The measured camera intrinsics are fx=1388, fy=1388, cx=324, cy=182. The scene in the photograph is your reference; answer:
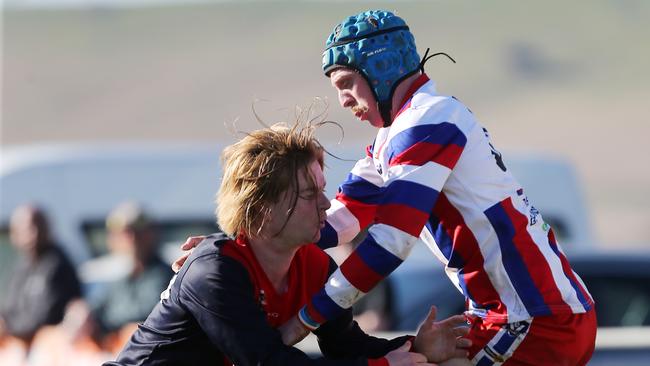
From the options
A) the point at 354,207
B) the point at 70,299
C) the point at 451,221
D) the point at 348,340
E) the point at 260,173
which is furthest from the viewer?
the point at 70,299

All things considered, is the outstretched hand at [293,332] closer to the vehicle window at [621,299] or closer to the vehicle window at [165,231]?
the vehicle window at [621,299]

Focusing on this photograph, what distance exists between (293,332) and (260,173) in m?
0.54

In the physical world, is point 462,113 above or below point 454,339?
above

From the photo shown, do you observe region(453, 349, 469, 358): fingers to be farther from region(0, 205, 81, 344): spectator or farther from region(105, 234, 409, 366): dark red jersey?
region(0, 205, 81, 344): spectator

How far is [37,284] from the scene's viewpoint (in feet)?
33.6

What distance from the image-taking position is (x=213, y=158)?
12445mm

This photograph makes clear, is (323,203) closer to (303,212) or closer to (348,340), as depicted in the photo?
(303,212)

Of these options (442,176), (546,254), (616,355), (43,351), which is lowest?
(43,351)

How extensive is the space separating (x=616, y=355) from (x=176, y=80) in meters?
40.0

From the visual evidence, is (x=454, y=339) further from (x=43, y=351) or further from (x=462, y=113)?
(x=43, y=351)

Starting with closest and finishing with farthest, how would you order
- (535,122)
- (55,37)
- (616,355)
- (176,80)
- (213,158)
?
1. (616,355)
2. (213,158)
3. (535,122)
4. (176,80)
5. (55,37)

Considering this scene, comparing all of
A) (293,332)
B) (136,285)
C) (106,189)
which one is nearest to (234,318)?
(293,332)

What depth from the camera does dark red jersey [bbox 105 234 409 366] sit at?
14.8 feet

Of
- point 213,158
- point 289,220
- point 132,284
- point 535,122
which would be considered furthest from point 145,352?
point 535,122
